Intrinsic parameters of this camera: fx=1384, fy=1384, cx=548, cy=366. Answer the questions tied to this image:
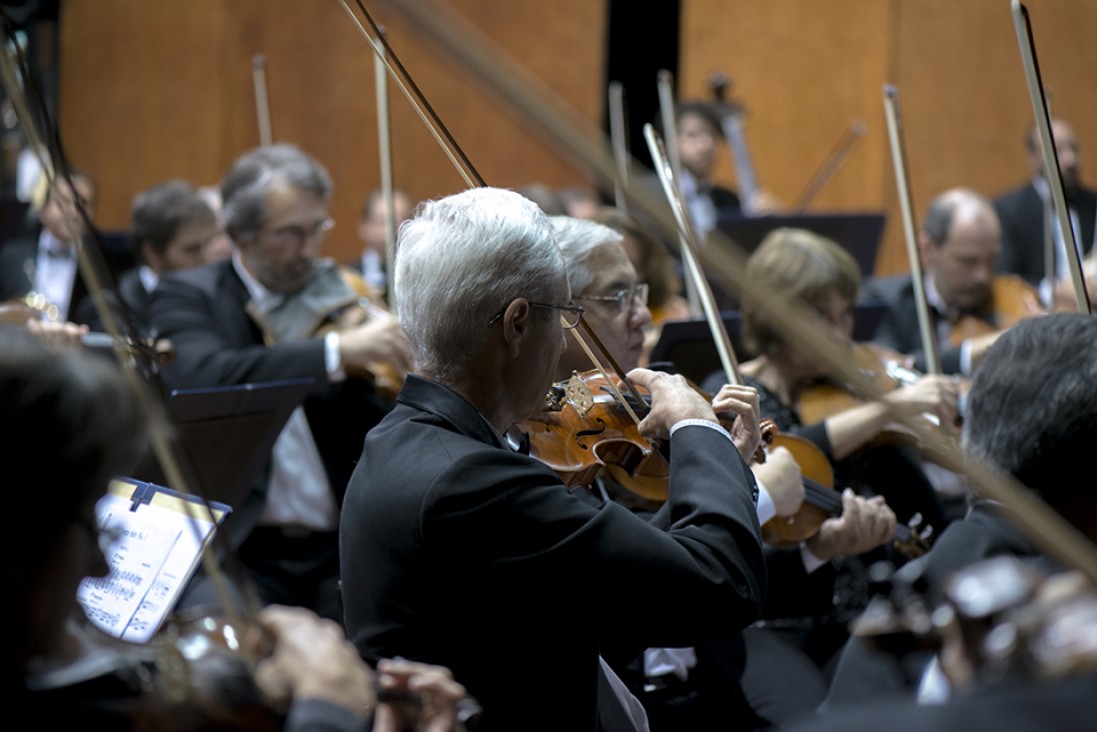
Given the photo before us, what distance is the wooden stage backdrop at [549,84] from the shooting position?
649cm

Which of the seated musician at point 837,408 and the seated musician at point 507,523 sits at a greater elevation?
the seated musician at point 507,523

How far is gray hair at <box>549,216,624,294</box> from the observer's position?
2.31 m

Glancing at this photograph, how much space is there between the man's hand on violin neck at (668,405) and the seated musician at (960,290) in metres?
2.05

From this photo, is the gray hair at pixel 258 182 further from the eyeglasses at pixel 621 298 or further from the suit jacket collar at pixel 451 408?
the suit jacket collar at pixel 451 408

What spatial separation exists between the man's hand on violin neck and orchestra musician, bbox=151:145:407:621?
3.85 ft

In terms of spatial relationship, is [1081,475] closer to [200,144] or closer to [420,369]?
[420,369]

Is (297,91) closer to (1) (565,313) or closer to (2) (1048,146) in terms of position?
(2) (1048,146)

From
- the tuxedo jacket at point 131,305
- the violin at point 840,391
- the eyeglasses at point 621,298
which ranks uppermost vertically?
the eyeglasses at point 621,298

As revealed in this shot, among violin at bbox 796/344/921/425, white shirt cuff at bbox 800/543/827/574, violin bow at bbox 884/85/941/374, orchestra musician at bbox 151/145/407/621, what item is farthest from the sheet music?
violin bow at bbox 884/85/941/374

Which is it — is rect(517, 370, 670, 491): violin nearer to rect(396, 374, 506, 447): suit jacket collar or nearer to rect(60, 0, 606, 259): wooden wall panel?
rect(396, 374, 506, 447): suit jacket collar

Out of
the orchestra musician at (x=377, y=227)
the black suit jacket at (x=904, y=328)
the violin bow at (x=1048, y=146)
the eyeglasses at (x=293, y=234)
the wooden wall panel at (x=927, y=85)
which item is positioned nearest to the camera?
the violin bow at (x=1048, y=146)

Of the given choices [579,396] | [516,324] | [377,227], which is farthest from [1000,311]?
[377,227]

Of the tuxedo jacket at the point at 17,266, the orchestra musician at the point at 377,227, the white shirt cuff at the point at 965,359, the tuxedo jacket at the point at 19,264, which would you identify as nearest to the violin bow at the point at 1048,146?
the white shirt cuff at the point at 965,359

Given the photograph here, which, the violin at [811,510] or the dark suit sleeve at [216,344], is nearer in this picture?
the violin at [811,510]
